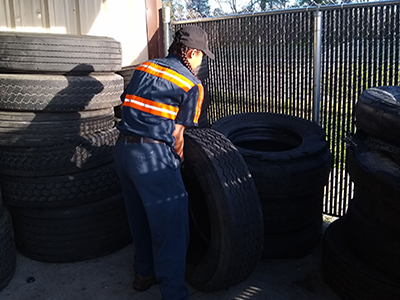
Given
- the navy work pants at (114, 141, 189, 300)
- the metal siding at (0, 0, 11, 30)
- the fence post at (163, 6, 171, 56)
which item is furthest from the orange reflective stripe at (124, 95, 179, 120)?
the fence post at (163, 6, 171, 56)

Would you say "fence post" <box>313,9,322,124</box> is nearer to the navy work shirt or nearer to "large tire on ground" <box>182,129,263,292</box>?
"large tire on ground" <box>182,129,263,292</box>

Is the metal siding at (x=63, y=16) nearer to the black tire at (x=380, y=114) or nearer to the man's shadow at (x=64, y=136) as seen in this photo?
the man's shadow at (x=64, y=136)

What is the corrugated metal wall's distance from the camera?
5145 millimetres

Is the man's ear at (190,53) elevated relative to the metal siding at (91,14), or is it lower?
lower

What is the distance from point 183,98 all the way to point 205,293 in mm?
1671

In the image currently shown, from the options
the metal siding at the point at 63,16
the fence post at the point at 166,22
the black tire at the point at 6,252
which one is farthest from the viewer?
the fence post at the point at 166,22

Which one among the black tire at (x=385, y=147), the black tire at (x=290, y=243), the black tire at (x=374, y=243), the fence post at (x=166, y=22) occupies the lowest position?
the black tire at (x=290, y=243)

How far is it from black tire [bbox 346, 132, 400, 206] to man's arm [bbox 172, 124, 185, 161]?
1.38 m

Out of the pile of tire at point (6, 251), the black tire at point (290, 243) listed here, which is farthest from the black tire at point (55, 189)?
the black tire at point (290, 243)

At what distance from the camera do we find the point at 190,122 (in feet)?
10.1

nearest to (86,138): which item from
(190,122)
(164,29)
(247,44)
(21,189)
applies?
(21,189)

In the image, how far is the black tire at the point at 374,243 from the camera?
9.84 feet

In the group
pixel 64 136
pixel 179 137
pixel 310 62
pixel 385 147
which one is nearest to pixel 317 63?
pixel 310 62

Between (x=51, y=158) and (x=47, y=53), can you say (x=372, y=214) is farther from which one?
(x=47, y=53)
